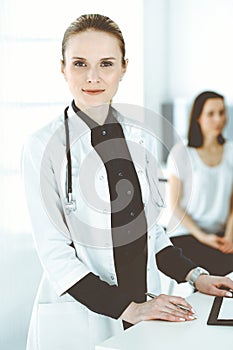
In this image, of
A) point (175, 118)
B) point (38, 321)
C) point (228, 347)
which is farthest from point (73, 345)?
point (175, 118)

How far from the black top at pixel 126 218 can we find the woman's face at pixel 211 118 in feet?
6.38

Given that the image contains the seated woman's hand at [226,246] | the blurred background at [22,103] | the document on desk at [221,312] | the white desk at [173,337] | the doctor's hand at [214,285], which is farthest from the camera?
the seated woman's hand at [226,246]

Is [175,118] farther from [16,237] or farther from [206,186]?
[16,237]

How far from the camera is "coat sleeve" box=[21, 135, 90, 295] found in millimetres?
1652

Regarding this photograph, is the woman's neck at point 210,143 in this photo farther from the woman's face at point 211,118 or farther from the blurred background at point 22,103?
the blurred background at point 22,103

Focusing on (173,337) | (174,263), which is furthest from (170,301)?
(174,263)

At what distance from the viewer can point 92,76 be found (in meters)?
1.72

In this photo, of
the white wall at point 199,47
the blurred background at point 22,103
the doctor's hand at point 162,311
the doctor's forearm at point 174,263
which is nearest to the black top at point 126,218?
the doctor's forearm at point 174,263

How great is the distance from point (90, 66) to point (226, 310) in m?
0.67

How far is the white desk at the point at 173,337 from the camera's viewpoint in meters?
1.35

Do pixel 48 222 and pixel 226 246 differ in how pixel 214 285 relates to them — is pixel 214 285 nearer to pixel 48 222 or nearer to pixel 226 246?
pixel 48 222

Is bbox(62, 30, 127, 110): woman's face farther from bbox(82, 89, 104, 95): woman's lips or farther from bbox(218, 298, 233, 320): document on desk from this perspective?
bbox(218, 298, 233, 320): document on desk

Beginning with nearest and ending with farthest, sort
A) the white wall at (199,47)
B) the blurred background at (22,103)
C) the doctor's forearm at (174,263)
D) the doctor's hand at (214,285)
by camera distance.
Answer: the doctor's hand at (214,285)
the doctor's forearm at (174,263)
the blurred background at (22,103)
the white wall at (199,47)

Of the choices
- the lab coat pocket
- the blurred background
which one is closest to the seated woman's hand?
the blurred background
